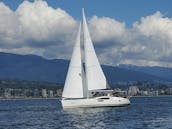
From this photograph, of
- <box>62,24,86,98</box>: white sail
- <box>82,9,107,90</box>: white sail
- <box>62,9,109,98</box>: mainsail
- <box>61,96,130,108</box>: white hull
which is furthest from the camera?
<box>61,96,130,108</box>: white hull

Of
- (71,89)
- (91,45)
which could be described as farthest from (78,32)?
(71,89)

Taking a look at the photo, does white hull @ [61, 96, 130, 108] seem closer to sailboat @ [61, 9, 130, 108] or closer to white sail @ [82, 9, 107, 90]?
sailboat @ [61, 9, 130, 108]

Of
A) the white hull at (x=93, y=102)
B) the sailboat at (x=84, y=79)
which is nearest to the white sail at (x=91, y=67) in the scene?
the sailboat at (x=84, y=79)

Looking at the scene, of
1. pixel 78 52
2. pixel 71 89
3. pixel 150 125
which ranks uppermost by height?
pixel 78 52

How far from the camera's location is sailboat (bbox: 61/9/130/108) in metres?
98.6

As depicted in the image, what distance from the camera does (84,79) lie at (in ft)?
327

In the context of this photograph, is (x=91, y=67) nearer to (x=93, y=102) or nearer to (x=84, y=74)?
(x=84, y=74)

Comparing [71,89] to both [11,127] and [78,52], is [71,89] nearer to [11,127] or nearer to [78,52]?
[78,52]

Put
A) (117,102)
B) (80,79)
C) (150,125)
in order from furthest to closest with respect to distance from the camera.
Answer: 1. (117,102)
2. (80,79)
3. (150,125)

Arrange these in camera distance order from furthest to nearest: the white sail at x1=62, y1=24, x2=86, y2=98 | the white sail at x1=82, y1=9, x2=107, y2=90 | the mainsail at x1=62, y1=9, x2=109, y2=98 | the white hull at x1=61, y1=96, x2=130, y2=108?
1. the white hull at x1=61, y1=96, x2=130, y2=108
2. the white sail at x1=82, y1=9, x2=107, y2=90
3. the mainsail at x1=62, y1=9, x2=109, y2=98
4. the white sail at x1=62, y1=24, x2=86, y2=98

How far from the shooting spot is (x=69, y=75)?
98.7 metres

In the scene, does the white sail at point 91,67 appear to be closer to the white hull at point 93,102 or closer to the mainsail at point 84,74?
the mainsail at point 84,74

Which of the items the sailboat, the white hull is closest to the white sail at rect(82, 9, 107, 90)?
→ the sailboat

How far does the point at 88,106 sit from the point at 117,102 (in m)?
6.88
